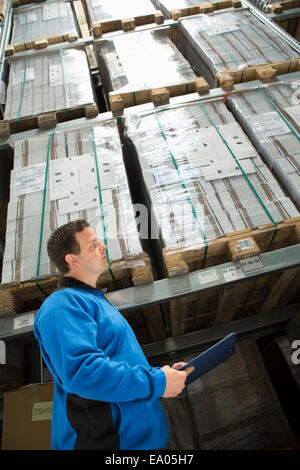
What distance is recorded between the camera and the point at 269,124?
2.85 meters

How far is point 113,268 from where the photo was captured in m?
2.11

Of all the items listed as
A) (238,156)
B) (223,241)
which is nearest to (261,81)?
(238,156)

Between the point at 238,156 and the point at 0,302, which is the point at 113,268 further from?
the point at 238,156

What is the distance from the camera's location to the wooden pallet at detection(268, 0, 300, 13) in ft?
17.0

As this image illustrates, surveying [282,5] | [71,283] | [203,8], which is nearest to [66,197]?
[71,283]

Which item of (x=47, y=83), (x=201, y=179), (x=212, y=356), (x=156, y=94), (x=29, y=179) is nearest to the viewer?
(x=212, y=356)

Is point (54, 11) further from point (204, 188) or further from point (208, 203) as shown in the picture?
point (208, 203)

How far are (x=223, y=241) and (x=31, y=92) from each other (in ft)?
11.1

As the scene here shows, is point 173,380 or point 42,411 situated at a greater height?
point 173,380

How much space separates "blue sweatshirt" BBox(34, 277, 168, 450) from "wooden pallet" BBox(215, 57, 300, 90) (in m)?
3.02

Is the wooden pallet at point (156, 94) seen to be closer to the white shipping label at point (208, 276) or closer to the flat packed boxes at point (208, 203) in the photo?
the flat packed boxes at point (208, 203)

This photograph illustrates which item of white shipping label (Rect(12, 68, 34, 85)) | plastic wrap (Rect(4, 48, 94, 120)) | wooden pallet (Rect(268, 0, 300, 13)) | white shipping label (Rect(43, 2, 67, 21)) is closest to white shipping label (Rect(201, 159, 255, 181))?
plastic wrap (Rect(4, 48, 94, 120))

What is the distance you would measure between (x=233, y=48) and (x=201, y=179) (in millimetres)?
2567

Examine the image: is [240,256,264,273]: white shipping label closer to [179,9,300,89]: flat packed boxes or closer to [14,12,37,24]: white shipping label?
[179,9,300,89]: flat packed boxes
